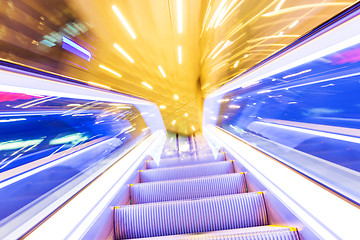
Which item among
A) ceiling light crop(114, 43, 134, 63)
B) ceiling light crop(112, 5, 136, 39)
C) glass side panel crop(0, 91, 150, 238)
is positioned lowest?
glass side panel crop(0, 91, 150, 238)

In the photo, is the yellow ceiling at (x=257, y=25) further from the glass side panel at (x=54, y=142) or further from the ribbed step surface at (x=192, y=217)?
the glass side panel at (x=54, y=142)

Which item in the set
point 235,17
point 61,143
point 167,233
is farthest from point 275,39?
point 61,143

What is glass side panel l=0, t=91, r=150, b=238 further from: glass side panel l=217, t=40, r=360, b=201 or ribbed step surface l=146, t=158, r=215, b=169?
glass side panel l=217, t=40, r=360, b=201

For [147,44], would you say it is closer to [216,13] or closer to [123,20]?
[123,20]

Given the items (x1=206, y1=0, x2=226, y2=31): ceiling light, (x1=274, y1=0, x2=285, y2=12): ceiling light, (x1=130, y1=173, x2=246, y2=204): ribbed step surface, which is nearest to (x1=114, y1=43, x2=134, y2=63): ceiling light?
(x1=206, y1=0, x2=226, y2=31): ceiling light

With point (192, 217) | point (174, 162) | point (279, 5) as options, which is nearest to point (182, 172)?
point (174, 162)

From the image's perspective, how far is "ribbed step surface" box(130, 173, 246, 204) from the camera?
2.18m

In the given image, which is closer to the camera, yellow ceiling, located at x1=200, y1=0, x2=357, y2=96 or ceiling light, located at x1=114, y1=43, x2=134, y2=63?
yellow ceiling, located at x1=200, y1=0, x2=357, y2=96

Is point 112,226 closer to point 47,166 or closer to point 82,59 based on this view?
point 47,166

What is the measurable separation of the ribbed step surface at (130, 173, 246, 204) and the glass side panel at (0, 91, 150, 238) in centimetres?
56

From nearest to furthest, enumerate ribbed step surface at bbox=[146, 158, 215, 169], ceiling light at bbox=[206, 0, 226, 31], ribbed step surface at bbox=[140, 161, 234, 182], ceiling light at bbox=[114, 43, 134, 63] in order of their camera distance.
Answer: ribbed step surface at bbox=[140, 161, 234, 182] < ribbed step surface at bbox=[146, 158, 215, 169] < ceiling light at bbox=[206, 0, 226, 31] < ceiling light at bbox=[114, 43, 134, 63]

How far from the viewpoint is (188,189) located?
86.4 inches

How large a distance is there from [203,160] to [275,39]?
2794 mm

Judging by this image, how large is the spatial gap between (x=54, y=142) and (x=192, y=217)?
4792 millimetres
